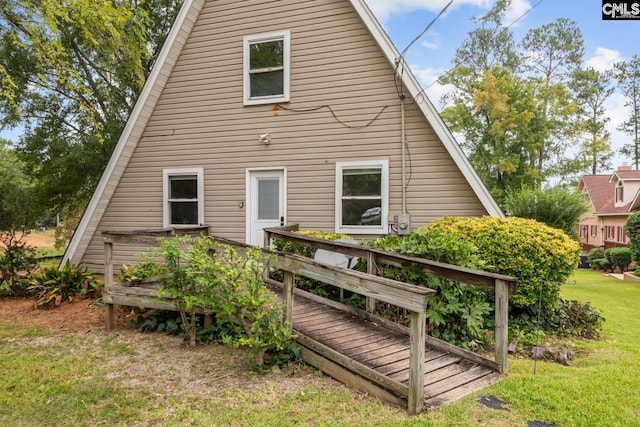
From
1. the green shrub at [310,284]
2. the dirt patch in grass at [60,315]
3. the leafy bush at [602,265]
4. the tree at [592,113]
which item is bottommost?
the leafy bush at [602,265]

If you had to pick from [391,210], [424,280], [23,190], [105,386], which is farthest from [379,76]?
[23,190]

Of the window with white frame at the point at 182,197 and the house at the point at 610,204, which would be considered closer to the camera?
the window with white frame at the point at 182,197

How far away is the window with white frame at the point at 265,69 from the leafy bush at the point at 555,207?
5682mm

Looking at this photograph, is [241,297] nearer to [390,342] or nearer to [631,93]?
[390,342]

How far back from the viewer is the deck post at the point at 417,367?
9.36ft

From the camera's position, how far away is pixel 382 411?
2.92 meters

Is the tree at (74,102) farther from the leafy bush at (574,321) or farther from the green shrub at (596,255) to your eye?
the green shrub at (596,255)

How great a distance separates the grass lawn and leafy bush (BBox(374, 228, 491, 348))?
1.98 ft

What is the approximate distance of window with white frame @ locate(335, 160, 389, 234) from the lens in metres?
6.98

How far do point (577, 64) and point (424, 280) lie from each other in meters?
26.2

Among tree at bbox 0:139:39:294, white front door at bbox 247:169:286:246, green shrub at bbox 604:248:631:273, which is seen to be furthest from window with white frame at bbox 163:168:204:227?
green shrub at bbox 604:248:631:273

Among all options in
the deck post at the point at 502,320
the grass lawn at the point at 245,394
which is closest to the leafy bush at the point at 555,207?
the grass lawn at the point at 245,394

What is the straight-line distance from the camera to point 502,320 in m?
3.57

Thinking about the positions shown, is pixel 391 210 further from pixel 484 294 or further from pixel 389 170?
pixel 484 294
